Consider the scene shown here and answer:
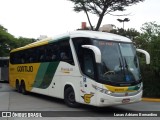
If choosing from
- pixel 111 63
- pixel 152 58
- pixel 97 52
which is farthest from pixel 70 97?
pixel 152 58

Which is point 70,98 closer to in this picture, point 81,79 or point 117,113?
point 81,79

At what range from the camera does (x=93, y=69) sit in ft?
42.3

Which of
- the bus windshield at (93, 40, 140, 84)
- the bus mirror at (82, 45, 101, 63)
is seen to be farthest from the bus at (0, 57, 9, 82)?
the bus mirror at (82, 45, 101, 63)

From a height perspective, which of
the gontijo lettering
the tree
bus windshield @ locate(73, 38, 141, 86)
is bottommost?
the gontijo lettering

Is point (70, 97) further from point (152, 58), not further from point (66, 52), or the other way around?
point (152, 58)

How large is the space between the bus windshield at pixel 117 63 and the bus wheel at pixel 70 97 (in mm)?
2375

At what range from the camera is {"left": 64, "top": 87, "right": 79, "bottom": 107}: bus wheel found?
14.5 m

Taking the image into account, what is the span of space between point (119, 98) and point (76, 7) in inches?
829

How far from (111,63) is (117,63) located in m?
0.26

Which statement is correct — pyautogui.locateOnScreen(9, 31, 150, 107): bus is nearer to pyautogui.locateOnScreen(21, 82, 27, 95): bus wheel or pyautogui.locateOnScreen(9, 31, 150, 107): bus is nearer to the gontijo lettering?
the gontijo lettering

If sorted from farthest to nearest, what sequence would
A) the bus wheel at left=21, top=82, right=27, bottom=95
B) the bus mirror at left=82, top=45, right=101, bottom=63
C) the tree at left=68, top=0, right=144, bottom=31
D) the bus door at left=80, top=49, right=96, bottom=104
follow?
the tree at left=68, top=0, right=144, bottom=31 < the bus wheel at left=21, top=82, right=27, bottom=95 < the bus door at left=80, top=49, right=96, bottom=104 < the bus mirror at left=82, top=45, right=101, bottom=63

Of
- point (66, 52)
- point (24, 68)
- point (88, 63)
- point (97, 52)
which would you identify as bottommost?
point (24, 68)

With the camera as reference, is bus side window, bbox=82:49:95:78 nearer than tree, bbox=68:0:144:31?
Yes

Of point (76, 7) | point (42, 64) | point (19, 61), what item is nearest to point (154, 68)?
point (42, 64)
